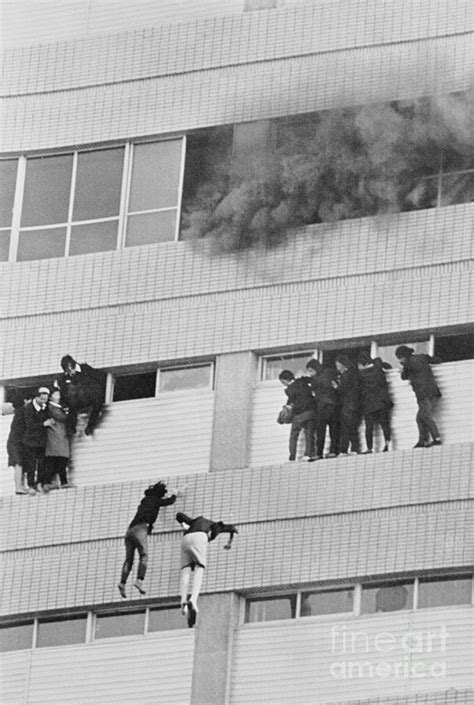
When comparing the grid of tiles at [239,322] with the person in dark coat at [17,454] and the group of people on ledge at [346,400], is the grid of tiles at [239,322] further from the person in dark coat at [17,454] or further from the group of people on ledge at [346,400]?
the person in dark coat at [17,454]

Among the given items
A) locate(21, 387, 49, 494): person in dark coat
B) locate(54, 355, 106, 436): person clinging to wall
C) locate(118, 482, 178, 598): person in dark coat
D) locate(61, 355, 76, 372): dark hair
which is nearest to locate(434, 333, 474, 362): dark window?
locate(118, 482, 178, 598): person in dark coat

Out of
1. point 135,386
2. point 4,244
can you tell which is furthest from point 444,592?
point 4,244

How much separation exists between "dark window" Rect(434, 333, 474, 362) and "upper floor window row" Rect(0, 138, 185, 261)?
3754 mm

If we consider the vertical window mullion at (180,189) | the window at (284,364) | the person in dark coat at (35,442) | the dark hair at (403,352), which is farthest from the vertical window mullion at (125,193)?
the dark hair at (403,352)

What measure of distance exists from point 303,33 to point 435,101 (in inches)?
75.9

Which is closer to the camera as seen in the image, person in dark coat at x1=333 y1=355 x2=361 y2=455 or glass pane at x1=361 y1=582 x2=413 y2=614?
glass pane at x1=361 y1=582 x2=413 y2=614

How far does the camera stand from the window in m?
28.1

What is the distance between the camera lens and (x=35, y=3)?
30969 mm

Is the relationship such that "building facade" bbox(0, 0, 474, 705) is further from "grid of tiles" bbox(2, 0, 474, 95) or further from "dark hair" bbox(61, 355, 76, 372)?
"dark hair" bbox(61, 355, 76, 372)

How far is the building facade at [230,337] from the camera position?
1048 inches

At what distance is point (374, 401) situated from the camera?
27375mm

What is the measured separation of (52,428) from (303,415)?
10.2 feet

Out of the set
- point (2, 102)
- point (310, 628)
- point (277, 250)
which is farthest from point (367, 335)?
point (2, 102)

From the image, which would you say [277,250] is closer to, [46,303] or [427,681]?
[46,303]
